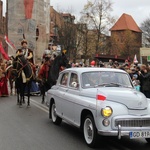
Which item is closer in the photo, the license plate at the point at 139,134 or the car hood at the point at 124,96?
the license plate at the point at 139,134

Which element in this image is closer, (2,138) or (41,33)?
(2,138)

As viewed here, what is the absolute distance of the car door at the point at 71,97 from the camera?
8453mm

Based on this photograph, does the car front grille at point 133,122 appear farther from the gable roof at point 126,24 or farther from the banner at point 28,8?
the gable roof at point 126,24

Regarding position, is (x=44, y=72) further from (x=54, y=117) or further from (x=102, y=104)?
(x=102, y=104)

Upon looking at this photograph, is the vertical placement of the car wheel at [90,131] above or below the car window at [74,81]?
below

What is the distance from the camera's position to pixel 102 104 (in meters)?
7.16

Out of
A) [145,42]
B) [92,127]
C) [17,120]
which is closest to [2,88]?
[17,120]

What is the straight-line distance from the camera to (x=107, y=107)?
7.09 meters

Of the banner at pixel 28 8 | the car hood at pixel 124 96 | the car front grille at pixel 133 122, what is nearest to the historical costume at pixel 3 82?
the car hood at pixel 124 96

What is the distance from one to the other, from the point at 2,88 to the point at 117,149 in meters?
12.3

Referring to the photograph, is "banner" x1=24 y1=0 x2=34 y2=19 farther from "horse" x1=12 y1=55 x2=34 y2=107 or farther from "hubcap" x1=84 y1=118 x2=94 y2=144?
"hubcap" x1=84 y1=118 x2=94 y2=144

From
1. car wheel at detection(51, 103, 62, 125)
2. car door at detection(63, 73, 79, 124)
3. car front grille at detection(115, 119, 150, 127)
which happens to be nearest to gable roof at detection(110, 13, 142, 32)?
car wheel at detection(51, 103, 62, 125)

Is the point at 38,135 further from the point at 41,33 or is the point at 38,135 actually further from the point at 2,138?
the point at 41,33

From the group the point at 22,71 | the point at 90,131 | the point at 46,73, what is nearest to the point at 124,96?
the point at 90,131
